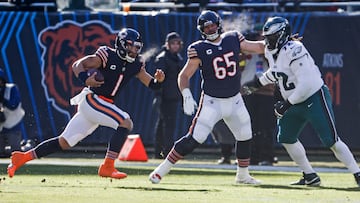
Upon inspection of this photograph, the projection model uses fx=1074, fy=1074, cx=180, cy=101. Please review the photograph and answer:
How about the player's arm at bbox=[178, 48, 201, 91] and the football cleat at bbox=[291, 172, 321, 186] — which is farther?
the football cleat at bbox=[291, 172, 321, 186]

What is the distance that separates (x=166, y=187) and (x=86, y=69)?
1621mm

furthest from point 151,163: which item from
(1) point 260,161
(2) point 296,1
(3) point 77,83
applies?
(2) point 296,1

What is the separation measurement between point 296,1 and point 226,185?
266 inches

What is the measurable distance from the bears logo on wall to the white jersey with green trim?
255 inches

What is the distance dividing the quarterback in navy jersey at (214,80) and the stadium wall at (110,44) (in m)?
5.71

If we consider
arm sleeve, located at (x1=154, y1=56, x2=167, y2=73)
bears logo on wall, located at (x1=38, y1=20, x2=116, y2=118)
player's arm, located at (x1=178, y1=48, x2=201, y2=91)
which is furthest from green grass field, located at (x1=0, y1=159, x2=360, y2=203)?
bears logo on wall, located at (x1=38, y1=20, x2=116, y2=118)

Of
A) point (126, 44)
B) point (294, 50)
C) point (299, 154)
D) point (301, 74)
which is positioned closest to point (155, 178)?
point (126, 44)

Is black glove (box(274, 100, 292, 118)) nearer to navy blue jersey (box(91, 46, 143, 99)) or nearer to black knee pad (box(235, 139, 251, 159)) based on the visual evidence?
black knee pad (box(235, 139, 251, 159))

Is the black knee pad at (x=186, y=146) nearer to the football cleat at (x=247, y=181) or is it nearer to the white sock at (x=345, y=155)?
the football cleat at (x=247, y=181)

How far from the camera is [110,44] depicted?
707 inches

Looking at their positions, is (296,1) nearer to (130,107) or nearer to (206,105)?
(130,107)

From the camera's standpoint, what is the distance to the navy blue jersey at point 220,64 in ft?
39.0

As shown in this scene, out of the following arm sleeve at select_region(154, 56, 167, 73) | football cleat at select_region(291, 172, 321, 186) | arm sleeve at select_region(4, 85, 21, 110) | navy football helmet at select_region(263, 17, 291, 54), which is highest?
navy football helmet at select_region(263, 17, 291, 54)

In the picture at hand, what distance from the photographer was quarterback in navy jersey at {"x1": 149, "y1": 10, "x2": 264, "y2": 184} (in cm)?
1173
